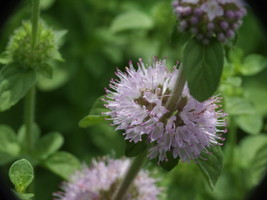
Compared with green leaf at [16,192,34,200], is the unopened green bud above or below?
above

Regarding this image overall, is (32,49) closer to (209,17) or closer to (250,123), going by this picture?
(209,17)

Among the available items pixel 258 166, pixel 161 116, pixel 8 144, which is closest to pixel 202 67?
pixel 161 116

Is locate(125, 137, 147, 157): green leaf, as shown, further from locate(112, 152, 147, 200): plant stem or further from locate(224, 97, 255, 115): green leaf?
locate(224, 97, 255, 115): green leaf

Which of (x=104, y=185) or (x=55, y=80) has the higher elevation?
(x=55, y=80)

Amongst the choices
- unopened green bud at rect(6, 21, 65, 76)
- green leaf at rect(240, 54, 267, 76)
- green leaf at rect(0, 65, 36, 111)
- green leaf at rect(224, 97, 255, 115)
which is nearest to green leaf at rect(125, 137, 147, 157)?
green leaf at rect(0, 65, 36, 111)

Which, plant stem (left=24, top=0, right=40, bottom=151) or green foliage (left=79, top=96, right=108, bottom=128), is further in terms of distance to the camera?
plant stem (left=24, top=0, right=40, bottom=151)

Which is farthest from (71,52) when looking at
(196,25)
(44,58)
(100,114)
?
(196,25)

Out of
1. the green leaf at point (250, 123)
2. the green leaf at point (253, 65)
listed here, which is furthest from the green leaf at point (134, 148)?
the green leaf at point (253, 65)

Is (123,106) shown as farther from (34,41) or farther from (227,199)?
(227,199)
